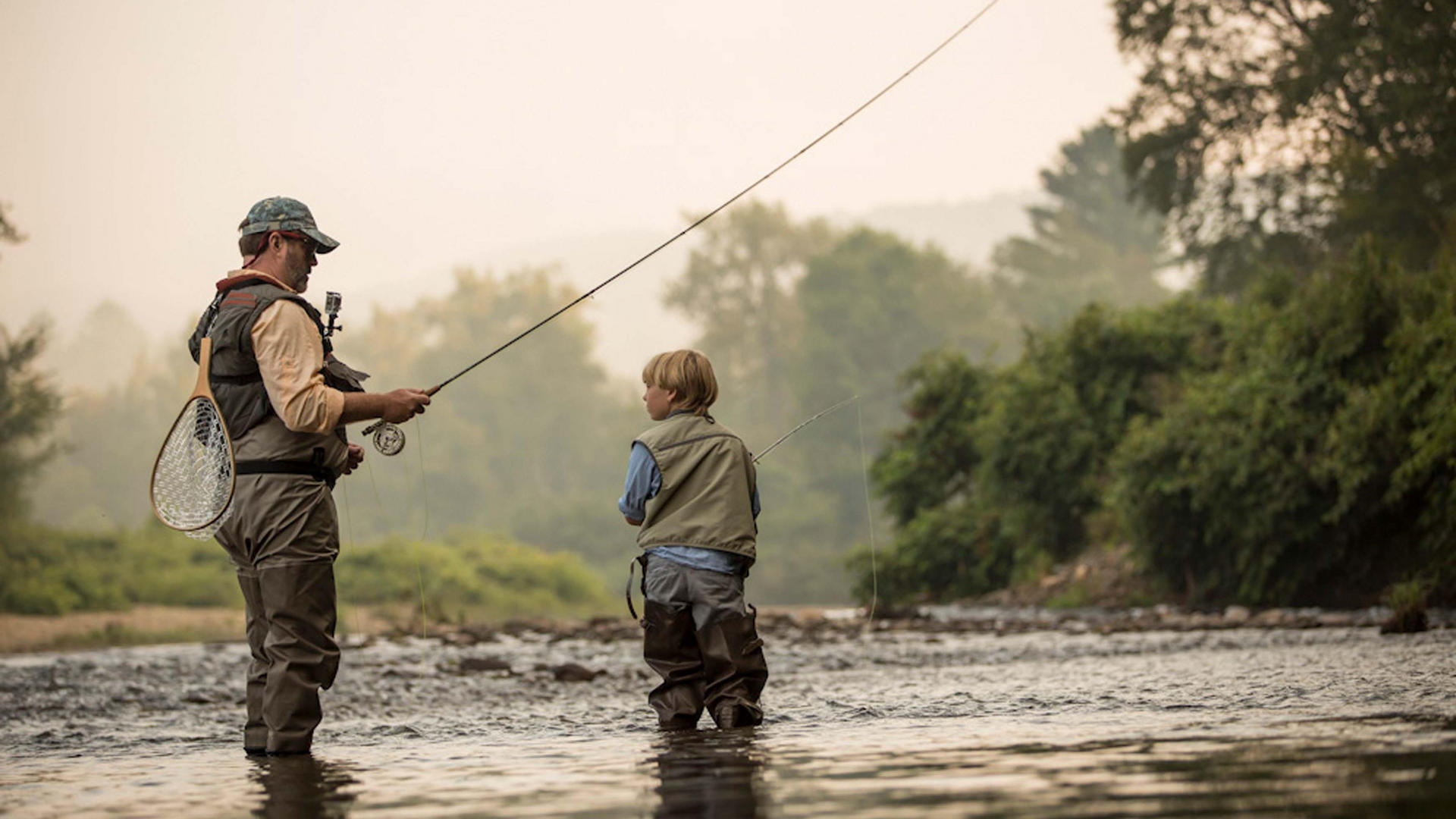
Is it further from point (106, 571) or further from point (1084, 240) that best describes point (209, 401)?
point (1084, 240)

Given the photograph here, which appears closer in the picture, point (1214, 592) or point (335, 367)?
point (335, 367)

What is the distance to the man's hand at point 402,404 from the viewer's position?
6.31 meters

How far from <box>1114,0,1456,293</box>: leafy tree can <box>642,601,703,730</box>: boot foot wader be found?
73.0 feet

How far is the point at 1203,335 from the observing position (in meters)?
26.7

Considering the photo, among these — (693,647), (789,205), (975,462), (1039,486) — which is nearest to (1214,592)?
(1039,486)

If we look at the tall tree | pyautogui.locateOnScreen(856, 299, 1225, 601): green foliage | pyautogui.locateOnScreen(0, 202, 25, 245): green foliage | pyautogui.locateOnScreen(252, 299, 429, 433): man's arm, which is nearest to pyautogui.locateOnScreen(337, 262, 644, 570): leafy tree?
the tall tree

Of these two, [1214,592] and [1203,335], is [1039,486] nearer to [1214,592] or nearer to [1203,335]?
[1203,335]

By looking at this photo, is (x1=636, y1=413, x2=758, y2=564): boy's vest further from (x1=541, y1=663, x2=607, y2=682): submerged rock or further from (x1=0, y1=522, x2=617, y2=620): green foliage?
(x1=0, y1=522, x2=617, y2=620): green foliage

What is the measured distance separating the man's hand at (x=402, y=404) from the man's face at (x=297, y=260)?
1.90 feet

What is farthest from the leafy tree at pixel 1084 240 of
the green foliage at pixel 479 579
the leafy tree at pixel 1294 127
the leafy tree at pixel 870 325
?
the leafy tree at pixel 1294 127

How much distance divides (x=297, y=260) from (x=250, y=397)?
0.58 m

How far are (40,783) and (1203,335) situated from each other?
2329cm

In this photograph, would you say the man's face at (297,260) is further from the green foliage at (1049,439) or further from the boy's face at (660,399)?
the green foliage at (1049,439)

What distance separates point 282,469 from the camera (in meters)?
6.28
